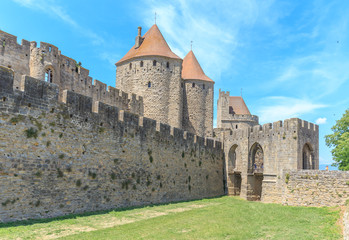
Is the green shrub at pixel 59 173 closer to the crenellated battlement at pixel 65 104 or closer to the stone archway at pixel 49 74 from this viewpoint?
the crenellated battlement at pixel 65 104

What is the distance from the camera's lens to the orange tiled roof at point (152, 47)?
28719 mm

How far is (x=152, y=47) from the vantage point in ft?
96.3

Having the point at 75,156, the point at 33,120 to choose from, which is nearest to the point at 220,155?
the point at 75,156

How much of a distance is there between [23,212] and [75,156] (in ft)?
9.44

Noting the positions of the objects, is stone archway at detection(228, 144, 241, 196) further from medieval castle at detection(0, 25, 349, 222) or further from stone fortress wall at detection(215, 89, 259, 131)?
stone fortress wall at detection(215, 89, 259, 131)

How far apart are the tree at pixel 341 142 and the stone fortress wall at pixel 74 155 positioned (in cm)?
1470

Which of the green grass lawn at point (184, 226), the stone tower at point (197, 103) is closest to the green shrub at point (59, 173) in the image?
the green grass lawn at point (184, 226)

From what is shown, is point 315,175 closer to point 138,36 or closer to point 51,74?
point 51,74

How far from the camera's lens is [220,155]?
1008 inches

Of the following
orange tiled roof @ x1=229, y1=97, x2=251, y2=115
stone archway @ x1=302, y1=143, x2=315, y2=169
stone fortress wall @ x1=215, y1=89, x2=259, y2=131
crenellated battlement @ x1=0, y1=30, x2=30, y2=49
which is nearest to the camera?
crenellated battlement @ x1=0, y1=30, x2=30, y2=49

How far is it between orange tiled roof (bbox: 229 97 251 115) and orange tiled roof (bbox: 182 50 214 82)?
15.7 metres

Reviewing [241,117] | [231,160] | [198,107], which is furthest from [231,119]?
[231,160]

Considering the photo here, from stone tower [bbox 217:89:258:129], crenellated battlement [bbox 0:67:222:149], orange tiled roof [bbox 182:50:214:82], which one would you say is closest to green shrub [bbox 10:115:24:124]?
crenellated battlement [bbox 0:67:222:149]

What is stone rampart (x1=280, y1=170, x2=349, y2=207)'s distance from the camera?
53.7 ft
